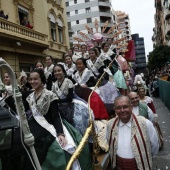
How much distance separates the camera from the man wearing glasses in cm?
290

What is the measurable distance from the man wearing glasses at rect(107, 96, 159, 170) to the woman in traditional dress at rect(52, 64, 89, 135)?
92cm

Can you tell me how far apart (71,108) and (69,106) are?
49 millimetres

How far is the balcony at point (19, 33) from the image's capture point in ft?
38.2

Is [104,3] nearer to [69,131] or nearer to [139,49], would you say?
[69,131]

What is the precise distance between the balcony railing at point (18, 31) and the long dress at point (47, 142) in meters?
8.79

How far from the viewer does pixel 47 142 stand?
3.02 metres

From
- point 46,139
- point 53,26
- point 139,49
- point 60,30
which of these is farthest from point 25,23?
point 139,49

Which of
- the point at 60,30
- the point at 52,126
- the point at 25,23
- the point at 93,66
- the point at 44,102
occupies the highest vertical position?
the point at 60,30

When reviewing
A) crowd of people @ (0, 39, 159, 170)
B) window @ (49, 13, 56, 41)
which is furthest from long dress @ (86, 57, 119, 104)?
window @ (49, 13, 56, 41)

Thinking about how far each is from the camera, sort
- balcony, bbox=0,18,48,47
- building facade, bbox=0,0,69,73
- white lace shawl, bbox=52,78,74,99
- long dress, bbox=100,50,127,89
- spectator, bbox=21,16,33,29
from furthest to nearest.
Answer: spectator, bbox=21,16,33,29 → building facade, bbox=0,0,69,73 → balcony, bbox=0,18,48,47 → long dress, bbox=100,50,127,89 → white lace shawl, bbox=52,78,74,99

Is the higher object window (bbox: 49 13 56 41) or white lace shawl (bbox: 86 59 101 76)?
window (bbox: 49 13 56 41)

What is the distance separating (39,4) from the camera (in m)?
16.6

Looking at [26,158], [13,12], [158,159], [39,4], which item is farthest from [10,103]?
[39,4]

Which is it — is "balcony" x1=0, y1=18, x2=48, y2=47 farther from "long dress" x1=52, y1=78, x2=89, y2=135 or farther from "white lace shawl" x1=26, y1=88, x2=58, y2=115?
"white lace shawl" x1=26, y1=88, x2=58, y2=115
